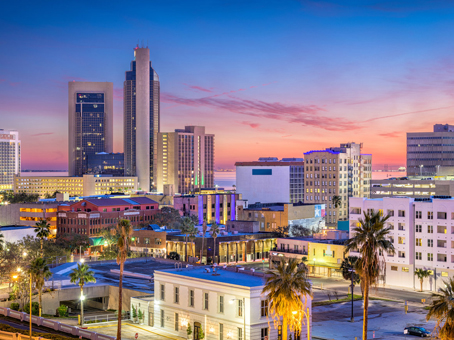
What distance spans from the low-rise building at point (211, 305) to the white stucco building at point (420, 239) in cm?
4674

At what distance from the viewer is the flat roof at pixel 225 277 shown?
70188 mm

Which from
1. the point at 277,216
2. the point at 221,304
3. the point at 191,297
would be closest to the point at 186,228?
the point at 277,216

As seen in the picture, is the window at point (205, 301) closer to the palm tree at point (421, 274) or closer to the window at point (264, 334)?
the window at point (264, 334)

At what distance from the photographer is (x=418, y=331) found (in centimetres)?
7731

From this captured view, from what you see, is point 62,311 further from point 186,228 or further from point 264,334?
point 186,228

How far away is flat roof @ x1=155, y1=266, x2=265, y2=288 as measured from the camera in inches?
2763

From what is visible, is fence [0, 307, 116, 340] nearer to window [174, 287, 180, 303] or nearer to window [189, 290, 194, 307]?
window [189, 290, 194, 307]

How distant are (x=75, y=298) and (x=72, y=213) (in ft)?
326

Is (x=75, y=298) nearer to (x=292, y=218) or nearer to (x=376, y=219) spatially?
(x=376, y=219)

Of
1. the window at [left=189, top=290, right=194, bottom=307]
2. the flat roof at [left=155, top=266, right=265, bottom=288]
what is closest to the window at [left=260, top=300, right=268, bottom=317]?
the flat roof at [left=155, top=266, right=265, bottom=288]

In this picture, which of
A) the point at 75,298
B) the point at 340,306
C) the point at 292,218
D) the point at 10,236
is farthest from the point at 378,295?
the point at 10,236

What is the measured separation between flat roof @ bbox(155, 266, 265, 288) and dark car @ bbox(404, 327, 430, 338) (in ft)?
69.1

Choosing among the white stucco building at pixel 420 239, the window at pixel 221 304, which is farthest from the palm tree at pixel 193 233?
the window at pixel 221 304

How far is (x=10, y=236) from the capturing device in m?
146
